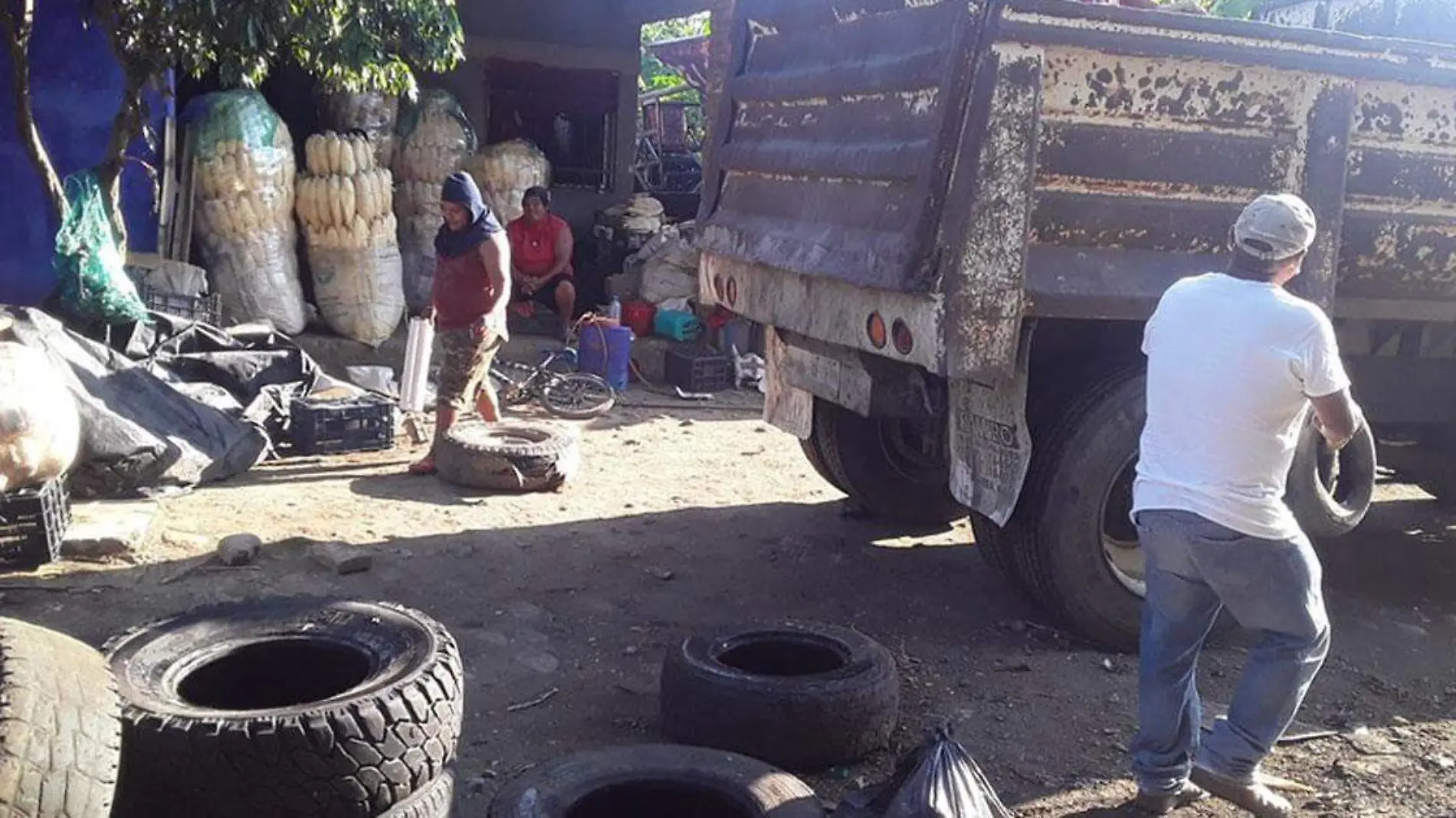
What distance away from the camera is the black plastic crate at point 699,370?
988 cm

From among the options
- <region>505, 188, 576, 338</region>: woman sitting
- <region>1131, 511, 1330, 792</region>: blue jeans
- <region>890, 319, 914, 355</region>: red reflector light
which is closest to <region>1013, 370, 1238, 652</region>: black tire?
<region>890, 319, 914, 355</region>: red reflector light

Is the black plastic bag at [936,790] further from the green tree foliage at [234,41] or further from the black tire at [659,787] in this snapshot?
the green tree foliage at [234,41]

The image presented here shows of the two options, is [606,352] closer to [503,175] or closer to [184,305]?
[503,175]

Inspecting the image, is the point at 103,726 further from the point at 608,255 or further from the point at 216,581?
the point at 608,255

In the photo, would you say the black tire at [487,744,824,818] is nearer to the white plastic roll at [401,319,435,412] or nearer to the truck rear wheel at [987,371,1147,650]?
the truck rear wheel at [987,371,1147,650]

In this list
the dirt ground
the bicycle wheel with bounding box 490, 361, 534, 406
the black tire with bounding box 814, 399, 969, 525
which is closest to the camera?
the dirt ground

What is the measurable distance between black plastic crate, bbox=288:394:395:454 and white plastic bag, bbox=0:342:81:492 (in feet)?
5.77

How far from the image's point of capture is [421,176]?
10.2 meters

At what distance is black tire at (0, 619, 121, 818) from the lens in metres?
2.29

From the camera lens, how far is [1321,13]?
5.88 metres

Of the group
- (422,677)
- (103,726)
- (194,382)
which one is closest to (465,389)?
(194,382)

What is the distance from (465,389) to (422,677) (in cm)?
402

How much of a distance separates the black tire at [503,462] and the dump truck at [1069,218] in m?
1.94

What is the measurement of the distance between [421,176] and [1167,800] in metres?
8.38
